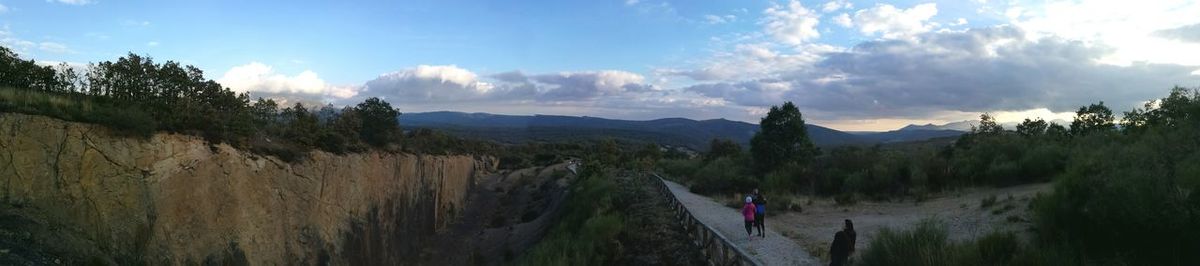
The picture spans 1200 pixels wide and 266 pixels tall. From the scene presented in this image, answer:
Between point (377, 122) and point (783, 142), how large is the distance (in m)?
27.5

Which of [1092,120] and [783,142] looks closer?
[1092,120]

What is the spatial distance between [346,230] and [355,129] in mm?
6216

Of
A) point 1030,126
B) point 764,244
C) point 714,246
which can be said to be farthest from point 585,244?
point 1030,126

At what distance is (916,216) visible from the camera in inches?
819

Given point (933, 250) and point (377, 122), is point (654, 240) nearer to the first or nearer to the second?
point (933, 250)

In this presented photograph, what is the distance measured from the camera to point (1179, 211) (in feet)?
24.7

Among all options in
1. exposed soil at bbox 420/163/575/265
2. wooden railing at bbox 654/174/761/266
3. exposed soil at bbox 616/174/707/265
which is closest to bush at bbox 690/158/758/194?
exposed soil at bbox 420/163/575/265

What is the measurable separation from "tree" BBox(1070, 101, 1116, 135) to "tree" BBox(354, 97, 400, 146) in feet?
123

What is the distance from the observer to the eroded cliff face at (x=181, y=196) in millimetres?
11789

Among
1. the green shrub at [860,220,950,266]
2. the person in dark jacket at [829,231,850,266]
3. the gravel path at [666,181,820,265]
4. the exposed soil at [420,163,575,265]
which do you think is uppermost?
the green shrub at [860,220,950,266]

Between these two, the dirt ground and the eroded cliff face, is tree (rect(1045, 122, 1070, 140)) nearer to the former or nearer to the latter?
the dirt ground

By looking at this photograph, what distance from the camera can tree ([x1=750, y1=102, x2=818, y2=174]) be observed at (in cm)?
4344

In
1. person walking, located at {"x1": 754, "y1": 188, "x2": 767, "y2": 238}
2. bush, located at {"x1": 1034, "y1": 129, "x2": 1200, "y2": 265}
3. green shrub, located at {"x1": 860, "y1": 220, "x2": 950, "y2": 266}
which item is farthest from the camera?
person walking, located at {"x1": 754, "y1": 188, "x2": 767, "y2": 238}

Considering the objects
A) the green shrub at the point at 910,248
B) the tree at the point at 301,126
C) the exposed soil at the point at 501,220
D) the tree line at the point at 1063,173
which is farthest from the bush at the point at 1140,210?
the tree at the point at 301,126
